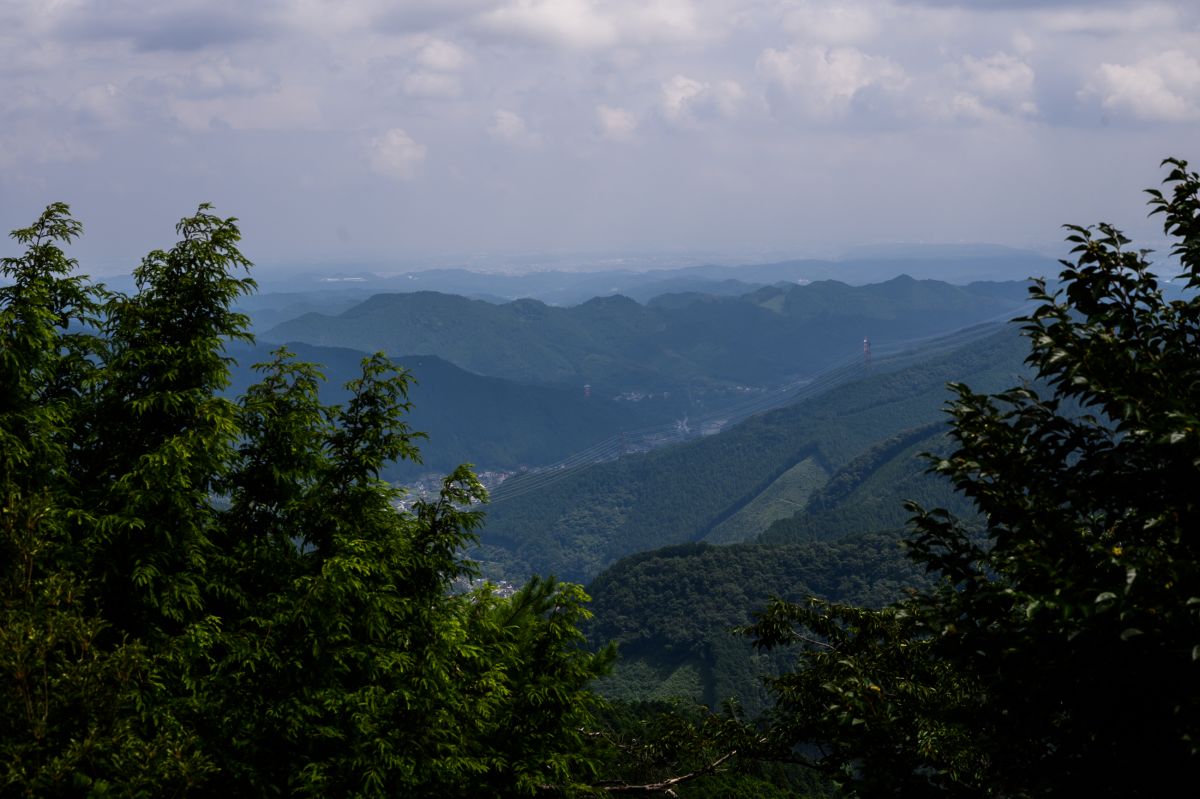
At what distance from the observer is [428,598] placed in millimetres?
11375

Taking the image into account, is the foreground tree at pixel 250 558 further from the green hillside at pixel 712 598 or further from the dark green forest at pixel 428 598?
the green hillside at pixel 712 598

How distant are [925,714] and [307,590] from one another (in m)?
6.78

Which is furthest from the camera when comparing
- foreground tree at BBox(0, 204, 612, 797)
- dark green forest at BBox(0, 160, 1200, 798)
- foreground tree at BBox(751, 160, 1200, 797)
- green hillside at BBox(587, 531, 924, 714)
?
green hillside at BBox(587, 531, 924, 714)

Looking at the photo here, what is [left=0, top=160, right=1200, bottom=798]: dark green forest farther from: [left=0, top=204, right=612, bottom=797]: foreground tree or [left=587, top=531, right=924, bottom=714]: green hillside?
[left=587, top=531, right=924, bottom=714]: green hillside

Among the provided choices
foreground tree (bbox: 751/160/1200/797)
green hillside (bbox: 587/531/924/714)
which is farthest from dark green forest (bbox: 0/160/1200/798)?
green hillside (bbox: 587/531/924/714)

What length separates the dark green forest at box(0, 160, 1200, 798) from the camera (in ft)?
19.5

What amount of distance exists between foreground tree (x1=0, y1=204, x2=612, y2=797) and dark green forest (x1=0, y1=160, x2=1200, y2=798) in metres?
0.04

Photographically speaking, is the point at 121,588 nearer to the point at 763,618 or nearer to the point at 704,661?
the point at 763,618

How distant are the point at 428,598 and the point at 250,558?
231 centimetres

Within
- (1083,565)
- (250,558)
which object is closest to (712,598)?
(250,558)

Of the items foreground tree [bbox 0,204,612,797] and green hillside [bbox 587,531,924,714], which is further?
green hillside [bbox 587,531,924,714]

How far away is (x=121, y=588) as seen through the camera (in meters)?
10.1

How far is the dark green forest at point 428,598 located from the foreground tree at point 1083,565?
3 centimetres

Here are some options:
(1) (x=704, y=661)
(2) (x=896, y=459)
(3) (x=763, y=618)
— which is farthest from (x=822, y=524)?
(3) (x=763, y=618)
